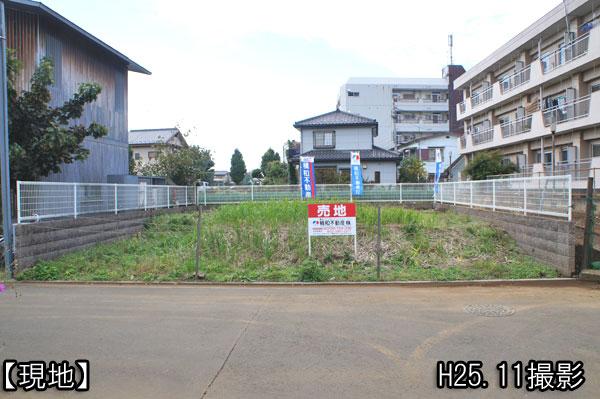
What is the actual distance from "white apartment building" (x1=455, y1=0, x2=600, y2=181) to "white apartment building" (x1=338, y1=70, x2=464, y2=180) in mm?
17654

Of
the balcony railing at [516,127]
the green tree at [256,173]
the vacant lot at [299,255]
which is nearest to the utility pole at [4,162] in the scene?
the vacant lot at [299,255]

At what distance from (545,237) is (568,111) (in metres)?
15.2

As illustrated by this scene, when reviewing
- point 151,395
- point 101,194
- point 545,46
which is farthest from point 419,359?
point 545,46

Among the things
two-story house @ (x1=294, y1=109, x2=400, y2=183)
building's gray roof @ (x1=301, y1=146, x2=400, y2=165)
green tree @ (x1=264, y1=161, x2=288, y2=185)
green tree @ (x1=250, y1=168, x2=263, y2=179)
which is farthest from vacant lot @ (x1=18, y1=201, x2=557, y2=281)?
green tree @ (x1=250, y1=168, x2=263, y2=179)

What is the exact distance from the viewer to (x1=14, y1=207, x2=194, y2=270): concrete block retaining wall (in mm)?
8938

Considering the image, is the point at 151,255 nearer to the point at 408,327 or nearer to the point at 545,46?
the point at 408,327

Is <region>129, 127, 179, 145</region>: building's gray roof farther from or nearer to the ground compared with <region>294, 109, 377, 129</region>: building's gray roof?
farther from the ground

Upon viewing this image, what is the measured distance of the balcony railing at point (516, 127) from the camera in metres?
24.7

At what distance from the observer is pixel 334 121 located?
3169 centimetres

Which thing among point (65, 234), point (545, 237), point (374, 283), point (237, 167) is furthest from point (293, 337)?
point (237, 167)

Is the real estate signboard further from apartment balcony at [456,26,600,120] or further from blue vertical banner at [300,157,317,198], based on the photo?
apartment balcony at [456,26,600,120]

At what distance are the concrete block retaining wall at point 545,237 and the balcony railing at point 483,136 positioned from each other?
19.7 m

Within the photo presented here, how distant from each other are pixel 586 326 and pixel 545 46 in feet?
76.4

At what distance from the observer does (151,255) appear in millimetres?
10492
